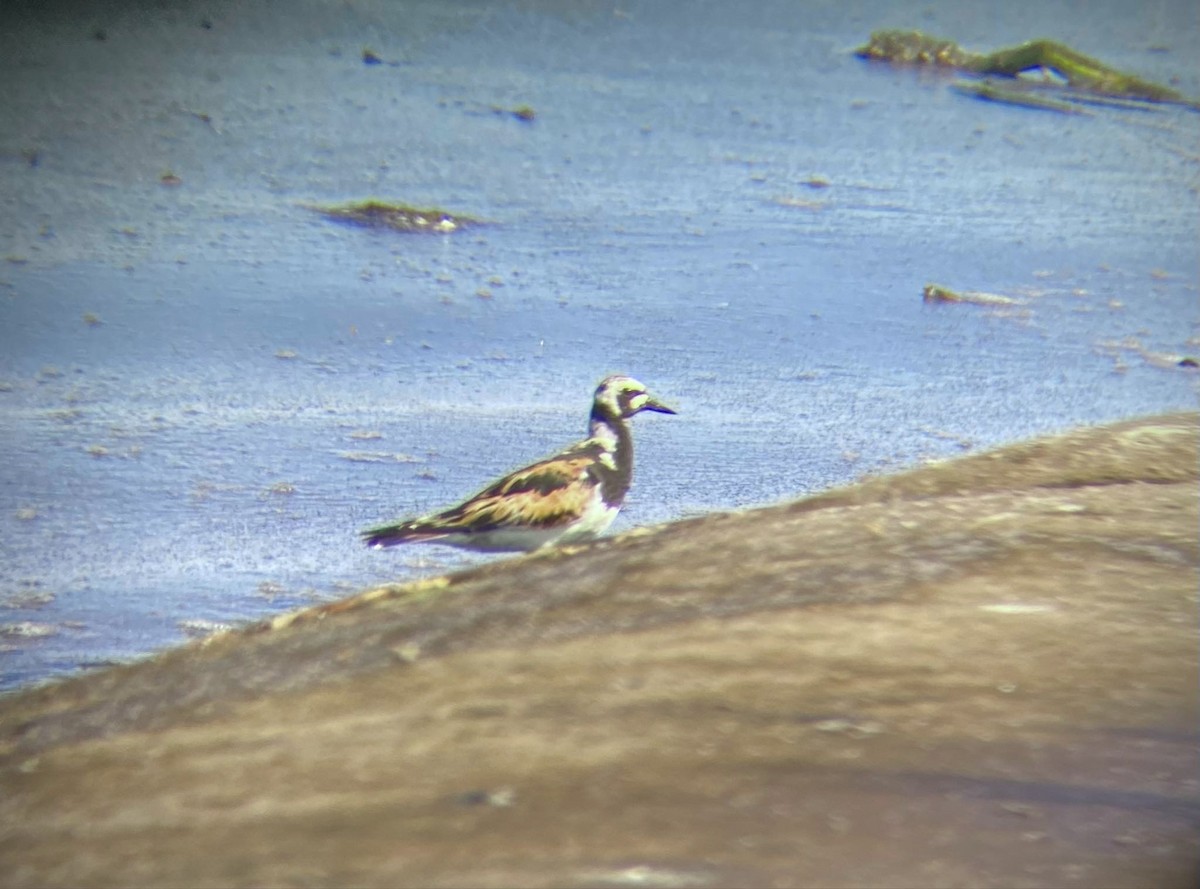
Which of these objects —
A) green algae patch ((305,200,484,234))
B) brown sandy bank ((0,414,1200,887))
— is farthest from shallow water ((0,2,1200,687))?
brown sandy bank ((0,414,1200,887))

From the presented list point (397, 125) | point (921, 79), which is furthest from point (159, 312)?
point (921, 79)

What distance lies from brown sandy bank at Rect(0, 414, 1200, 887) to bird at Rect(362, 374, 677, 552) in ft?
2.24

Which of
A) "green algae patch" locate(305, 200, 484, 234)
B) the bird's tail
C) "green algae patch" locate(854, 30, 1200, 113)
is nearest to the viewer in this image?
the bird's tail

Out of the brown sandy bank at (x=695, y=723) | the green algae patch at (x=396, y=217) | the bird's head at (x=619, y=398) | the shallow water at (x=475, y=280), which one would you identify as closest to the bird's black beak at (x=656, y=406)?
the bird's head at (x=619, y=398)

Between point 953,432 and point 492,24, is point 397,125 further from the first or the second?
point 953,432

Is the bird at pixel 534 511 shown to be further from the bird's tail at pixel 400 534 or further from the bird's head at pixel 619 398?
the bird's head at pixel 619 398

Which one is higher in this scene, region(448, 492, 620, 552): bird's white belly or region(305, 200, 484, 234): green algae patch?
region(305, 200, 484, 234): green algae patch

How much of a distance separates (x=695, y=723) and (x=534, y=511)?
2.41 m

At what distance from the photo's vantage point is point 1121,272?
9766mm

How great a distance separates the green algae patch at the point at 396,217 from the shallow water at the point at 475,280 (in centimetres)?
14

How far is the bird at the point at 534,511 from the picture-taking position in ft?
20.0

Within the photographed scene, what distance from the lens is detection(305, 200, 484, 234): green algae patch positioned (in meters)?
9.43

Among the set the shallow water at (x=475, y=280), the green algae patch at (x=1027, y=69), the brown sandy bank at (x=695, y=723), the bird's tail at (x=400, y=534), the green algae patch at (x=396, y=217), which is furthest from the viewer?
the green algae patch at (x=1027, y=69)

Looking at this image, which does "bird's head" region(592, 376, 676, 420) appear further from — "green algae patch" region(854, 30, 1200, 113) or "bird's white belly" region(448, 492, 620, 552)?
"green algae patch" region(854, 30, 1200, 113)
